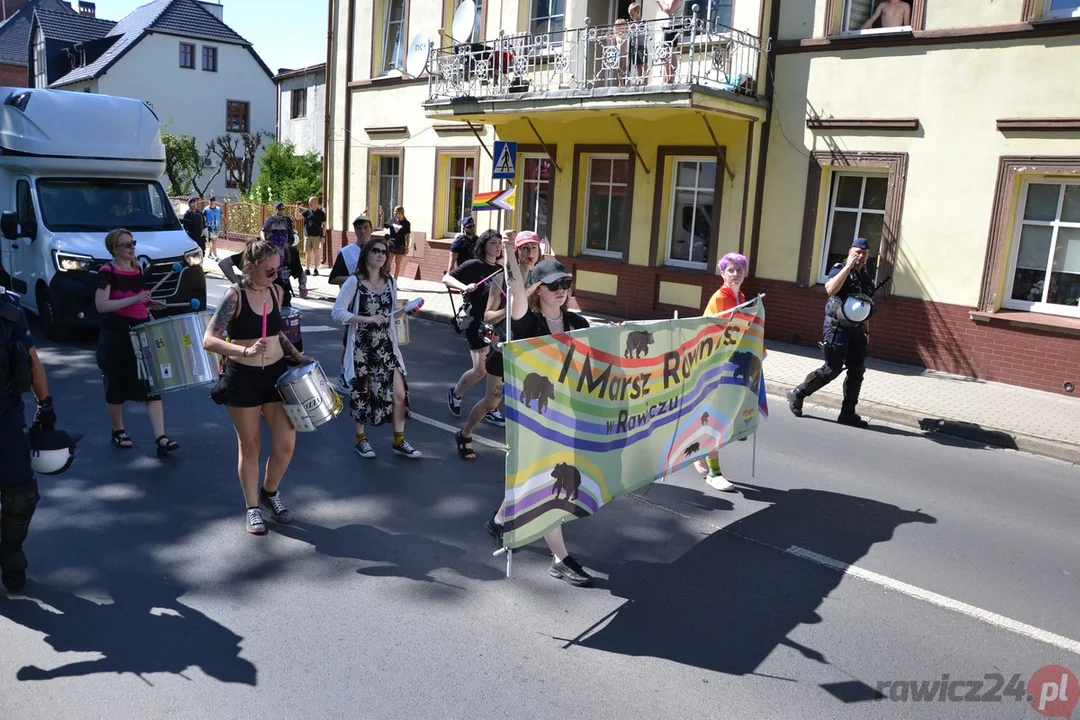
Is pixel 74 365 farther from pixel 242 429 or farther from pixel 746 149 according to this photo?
pixel 746 149

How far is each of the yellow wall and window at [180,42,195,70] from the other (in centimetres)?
4247

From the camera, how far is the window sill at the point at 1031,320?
36.9 feet

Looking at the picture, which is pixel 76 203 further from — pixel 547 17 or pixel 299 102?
pixel 299 102

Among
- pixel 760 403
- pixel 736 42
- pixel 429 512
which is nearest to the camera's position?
pixel 429 512

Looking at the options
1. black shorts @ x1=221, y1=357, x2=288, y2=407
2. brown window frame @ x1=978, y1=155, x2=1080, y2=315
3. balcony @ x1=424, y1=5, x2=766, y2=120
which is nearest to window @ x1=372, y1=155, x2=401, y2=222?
balcony @ x1=424, y1=5, x2=766, y2=120

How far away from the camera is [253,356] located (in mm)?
5309

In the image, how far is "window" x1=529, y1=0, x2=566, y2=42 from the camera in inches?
682

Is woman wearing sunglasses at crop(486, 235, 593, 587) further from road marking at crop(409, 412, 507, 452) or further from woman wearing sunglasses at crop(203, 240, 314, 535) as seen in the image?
road marking at crop(409, 412, 507, 452)

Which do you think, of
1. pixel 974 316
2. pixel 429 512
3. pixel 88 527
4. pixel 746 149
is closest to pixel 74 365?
pixel 88 527

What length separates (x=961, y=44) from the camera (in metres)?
12.1

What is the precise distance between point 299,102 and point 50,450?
1429 inches

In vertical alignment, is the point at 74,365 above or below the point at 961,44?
below

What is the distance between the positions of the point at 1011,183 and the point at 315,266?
15167 mm

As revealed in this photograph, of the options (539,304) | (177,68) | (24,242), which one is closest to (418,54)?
(24,242)
